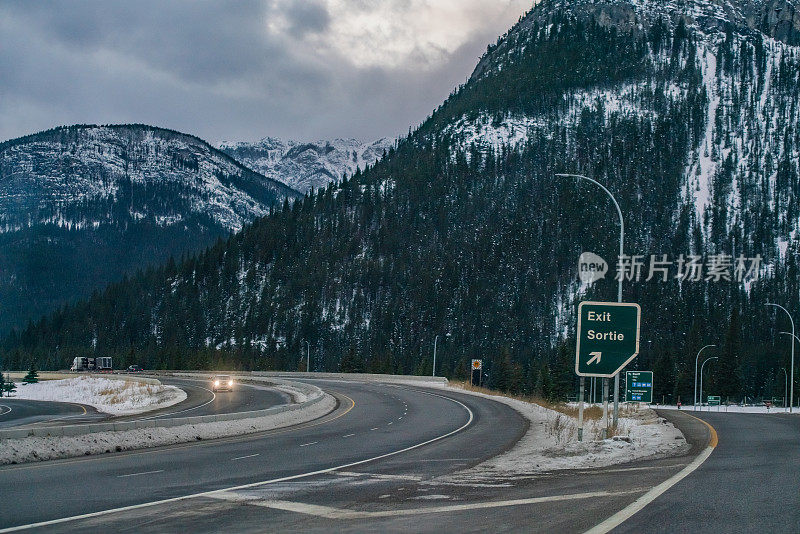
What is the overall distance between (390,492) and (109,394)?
60222mm

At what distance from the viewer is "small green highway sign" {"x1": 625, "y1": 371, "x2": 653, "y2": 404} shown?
38.8 metres

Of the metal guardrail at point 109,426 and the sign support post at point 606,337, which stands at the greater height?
the sign support post at point 606,337

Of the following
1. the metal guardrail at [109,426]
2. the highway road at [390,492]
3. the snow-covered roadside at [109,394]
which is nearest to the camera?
the highway road at [390,492]

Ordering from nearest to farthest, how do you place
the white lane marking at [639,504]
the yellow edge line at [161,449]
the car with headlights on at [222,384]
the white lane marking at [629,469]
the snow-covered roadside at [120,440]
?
1. the white lane marking at [639,504]
2. the white lane marking at [629,469]
3. the yellow edge line at [161,449]
4. the snow-covered roadside at [120,440]
5. the car with headlights on at [222,384]

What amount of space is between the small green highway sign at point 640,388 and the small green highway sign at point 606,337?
1975 cm

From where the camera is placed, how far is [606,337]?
19922 millimetres

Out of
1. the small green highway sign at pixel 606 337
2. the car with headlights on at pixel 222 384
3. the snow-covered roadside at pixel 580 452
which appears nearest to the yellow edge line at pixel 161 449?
the snow-covered roadside at pixel 580 452

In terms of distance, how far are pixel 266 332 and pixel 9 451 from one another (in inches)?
7120

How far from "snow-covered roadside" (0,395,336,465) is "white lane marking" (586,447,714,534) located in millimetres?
13808

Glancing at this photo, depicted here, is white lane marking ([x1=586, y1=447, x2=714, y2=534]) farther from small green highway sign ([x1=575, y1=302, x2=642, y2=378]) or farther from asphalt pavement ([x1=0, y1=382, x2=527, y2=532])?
small green highway sign ([x1=575, y1=302, x2=642, y2=378])

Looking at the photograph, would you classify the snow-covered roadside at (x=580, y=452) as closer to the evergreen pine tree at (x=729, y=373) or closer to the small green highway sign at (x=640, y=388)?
the small green highway sign at (x=640, y=388)

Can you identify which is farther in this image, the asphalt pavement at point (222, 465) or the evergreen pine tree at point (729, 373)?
the evergreen pine tree at point (729, 373)

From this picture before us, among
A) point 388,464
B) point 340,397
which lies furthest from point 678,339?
point 388,464

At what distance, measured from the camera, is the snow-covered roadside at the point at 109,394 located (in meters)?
55.2
